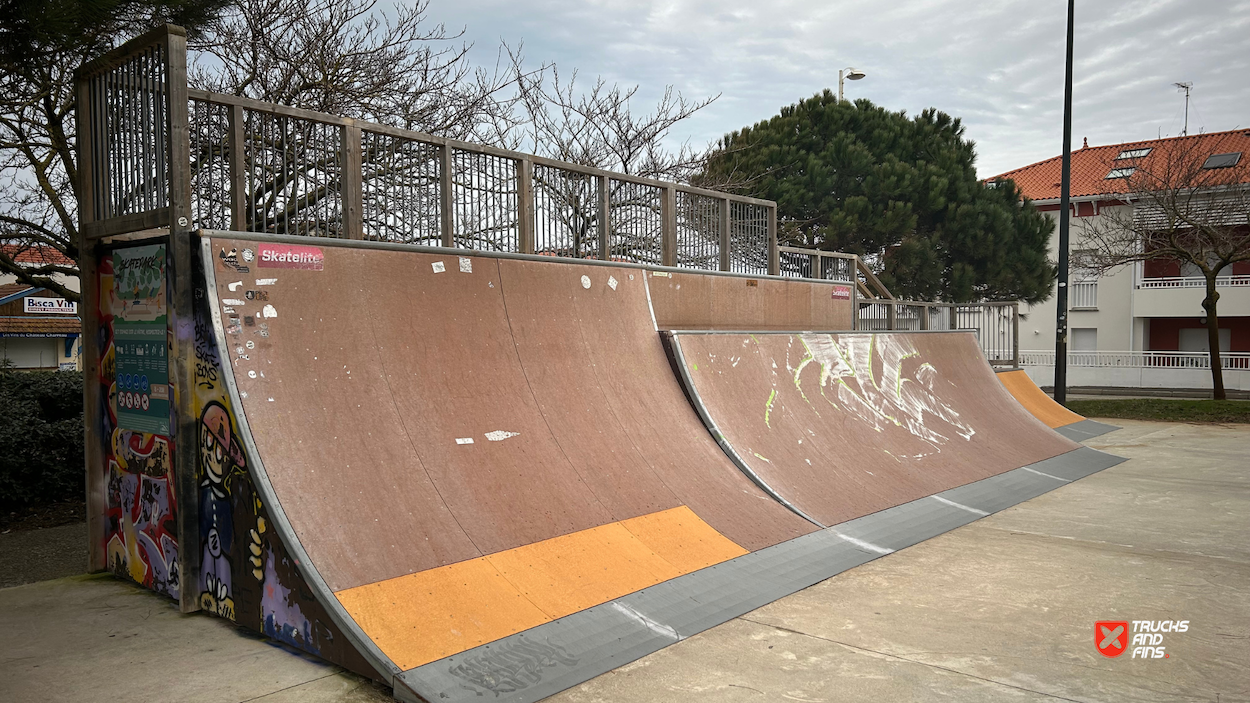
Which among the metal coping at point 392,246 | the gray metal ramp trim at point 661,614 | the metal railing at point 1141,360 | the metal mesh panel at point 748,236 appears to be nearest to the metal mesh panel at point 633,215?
the metal coping at point 392,246

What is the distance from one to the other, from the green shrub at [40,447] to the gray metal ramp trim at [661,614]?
19.0ft

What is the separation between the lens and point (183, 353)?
433 cm

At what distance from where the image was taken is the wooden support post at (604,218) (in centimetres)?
766

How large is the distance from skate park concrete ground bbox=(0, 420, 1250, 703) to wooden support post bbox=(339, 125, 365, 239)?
2.53 metres

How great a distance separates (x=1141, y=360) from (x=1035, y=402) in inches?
577

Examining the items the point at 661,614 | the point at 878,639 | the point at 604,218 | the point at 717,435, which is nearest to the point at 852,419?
the point at 717,435

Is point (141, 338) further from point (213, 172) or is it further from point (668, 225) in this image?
point (668, 225)

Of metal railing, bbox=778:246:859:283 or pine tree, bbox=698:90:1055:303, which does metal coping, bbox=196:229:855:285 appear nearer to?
metal railing, bbox=778:246:859:283

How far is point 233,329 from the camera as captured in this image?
4.14 metres

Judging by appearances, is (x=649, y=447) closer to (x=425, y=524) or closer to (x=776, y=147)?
(x=425, y=524)

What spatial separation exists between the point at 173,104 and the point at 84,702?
3019mm

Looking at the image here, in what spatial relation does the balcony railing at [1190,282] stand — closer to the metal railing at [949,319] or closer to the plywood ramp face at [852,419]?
the metal railing at [949,319]

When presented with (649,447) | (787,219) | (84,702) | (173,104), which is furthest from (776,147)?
(84,702)


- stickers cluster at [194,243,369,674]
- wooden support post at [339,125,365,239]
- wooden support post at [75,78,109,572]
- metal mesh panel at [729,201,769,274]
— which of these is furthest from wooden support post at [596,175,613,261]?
wooden support post at [75,78,109,572]
